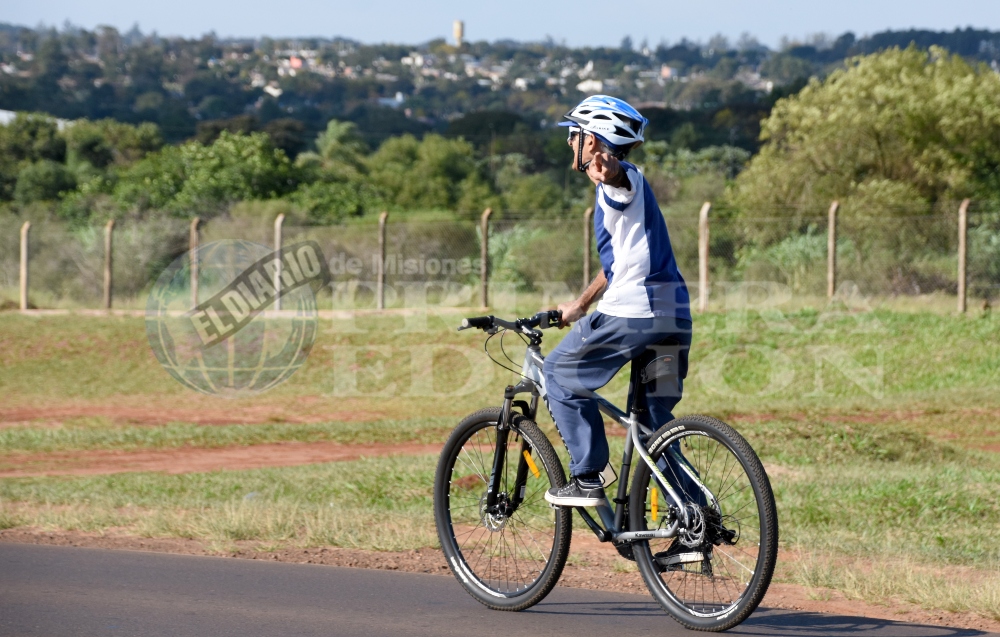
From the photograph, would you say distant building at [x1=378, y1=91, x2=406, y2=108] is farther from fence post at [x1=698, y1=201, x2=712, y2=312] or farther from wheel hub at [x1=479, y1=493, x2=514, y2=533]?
wheel hub at [x1=479, y1=493, x2=514, y2=533]

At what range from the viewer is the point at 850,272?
22344 mm

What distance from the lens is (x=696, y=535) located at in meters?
4.79

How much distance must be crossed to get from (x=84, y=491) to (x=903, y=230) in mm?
16206

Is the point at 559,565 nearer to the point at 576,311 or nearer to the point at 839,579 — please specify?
the point at 576,311

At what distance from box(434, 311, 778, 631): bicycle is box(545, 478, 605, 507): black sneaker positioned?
0.17ft

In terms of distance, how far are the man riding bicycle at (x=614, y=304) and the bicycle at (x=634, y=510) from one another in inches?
3.2

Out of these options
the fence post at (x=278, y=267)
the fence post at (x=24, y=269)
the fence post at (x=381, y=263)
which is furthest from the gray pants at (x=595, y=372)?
the fence post at (x=24, y=269)

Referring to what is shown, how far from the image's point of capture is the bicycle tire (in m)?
5.21

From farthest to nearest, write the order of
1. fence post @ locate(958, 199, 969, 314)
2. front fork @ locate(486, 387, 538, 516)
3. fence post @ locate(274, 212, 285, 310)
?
fence post @ locate(274, 212, 285, 310) → fence post @ locate(958, 199, 969, 314) → front fork @ locate(486, 387, 538, 516)

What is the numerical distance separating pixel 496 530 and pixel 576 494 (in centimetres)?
62

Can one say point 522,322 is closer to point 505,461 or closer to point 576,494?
point 505,461

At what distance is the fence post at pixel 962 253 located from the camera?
20.2m

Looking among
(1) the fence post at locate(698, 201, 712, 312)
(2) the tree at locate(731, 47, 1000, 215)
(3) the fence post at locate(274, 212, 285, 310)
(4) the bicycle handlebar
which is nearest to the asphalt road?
(4) the bicycle handlebar

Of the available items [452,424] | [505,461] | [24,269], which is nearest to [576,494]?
[505,461]
